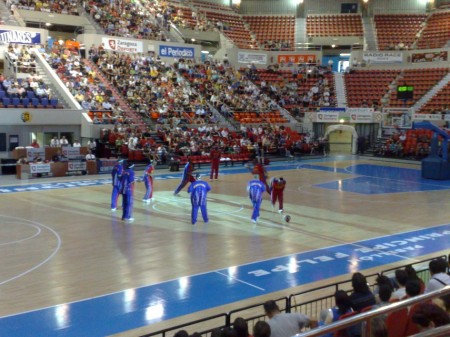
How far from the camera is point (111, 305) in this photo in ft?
30.5

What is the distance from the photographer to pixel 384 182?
2506cm

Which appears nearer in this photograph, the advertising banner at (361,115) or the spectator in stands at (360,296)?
the spectator in stands at (360,296)

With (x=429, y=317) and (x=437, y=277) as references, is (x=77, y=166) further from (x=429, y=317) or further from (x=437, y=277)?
(x=429, y=317)

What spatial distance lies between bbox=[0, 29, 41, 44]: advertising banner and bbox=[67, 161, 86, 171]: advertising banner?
11156mm


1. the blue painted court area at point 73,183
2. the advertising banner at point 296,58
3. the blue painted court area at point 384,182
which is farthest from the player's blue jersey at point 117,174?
the advertising banner at point 296,58

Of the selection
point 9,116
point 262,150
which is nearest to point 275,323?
point 9,116

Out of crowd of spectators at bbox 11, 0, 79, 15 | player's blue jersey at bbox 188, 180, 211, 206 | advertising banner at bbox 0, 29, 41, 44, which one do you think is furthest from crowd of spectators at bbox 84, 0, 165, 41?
player's blue jersey at bbox 188, 180, 211, 206

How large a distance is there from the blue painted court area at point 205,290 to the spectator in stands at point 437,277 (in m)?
3.84

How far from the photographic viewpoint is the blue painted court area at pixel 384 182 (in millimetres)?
22969

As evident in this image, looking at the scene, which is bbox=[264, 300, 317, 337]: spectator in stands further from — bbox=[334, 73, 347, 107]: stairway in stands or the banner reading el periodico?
bbox=[334, 73, 347, 107]: stairway in stands

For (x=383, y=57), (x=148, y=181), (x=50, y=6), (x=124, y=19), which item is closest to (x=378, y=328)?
(x=148, y=181)

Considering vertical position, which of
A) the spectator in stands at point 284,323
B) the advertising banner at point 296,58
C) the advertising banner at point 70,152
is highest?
the advertising banner at point 296,58

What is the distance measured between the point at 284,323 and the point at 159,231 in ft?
31.2

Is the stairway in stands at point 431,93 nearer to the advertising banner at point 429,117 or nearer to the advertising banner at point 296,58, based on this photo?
the advertising banner at point 429,117
